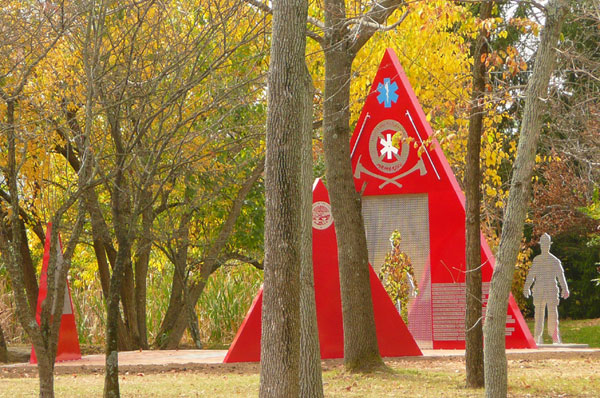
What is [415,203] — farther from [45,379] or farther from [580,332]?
[45,379]

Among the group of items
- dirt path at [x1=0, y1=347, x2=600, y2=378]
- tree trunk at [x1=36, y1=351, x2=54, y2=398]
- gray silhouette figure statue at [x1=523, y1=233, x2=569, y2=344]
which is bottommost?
dirt path at [x1=0, y1=347, x2=600, y2=378]

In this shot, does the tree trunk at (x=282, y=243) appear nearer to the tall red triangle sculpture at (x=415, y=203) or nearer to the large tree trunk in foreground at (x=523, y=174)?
the large tree trunk in foreground at (x=523, y=174)

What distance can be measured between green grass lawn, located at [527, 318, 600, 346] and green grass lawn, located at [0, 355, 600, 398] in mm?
5803

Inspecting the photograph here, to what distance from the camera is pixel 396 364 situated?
11.3 meters

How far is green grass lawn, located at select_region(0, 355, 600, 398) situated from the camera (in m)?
8.70

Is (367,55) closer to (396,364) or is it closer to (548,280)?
(548,280)

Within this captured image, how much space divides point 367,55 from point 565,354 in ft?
21.7

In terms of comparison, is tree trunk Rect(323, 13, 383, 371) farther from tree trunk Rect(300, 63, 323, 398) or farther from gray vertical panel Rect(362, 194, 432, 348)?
gray vertical panel Rect(362, 194, 432, 348)

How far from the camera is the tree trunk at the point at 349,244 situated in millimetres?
9867

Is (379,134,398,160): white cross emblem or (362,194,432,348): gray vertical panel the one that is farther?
(379,134,398,160): white cross emblem

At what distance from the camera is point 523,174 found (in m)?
5.91

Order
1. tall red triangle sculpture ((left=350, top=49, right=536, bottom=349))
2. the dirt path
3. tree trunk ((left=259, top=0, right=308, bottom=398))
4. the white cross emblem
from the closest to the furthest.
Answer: tree trunk ((left=259, top=0, right=308, bottom=398)) → the dirt path → tall red triangle sculpture ((left=350, top=49, right=536, bottom=349)) → the white cross emblem

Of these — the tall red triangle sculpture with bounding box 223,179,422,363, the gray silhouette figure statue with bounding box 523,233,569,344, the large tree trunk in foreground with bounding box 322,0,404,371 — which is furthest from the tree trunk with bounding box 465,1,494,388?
the gray silhouette figure statue with bounding box 523,233,569,344

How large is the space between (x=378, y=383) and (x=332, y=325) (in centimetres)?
289
